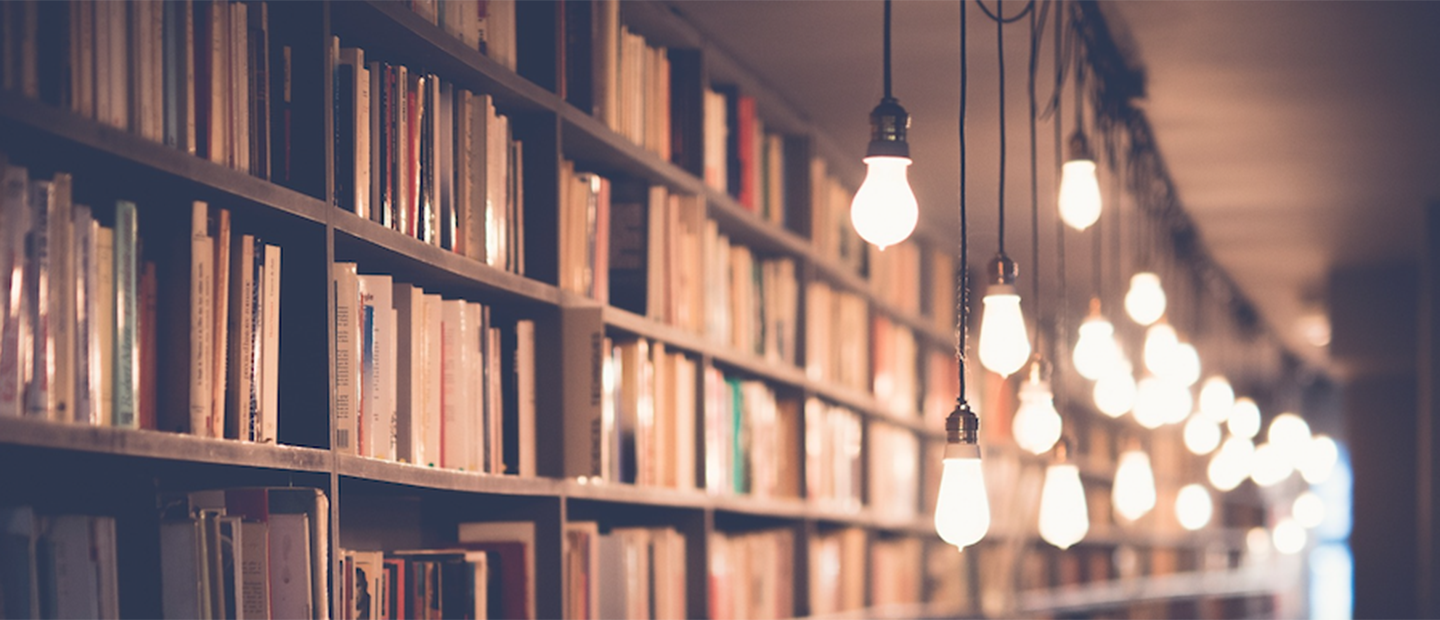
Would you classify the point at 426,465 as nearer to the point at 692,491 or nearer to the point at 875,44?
the point at 692,491

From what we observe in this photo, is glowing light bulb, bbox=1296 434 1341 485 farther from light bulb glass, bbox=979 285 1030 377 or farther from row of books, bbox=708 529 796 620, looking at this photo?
light bulb glass, bbox=979 285 1030 377

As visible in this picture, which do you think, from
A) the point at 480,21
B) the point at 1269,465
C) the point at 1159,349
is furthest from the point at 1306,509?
the point at 480,21

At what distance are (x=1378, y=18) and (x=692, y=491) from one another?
2.10m

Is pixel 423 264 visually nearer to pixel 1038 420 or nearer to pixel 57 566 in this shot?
pixel 57 566

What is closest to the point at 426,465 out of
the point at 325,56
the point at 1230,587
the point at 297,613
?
the point at 297,613

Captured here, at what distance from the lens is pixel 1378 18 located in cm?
414

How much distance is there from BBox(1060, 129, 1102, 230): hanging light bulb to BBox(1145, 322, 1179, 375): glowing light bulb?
149cm

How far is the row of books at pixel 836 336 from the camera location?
474 cm

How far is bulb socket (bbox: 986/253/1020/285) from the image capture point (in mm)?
2723

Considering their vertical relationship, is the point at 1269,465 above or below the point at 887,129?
below

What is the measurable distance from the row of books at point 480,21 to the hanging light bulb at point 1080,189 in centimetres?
118

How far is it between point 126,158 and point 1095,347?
261cm

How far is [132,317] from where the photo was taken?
189 cm

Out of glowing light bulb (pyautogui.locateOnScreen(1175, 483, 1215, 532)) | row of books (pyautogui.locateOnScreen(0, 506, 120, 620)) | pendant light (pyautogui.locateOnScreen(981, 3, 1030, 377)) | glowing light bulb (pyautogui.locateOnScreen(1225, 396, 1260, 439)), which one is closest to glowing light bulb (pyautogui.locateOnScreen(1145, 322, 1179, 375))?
glowing light bulb (pyautogui.locateOnScreen(1175, 483, 1215, 532))
